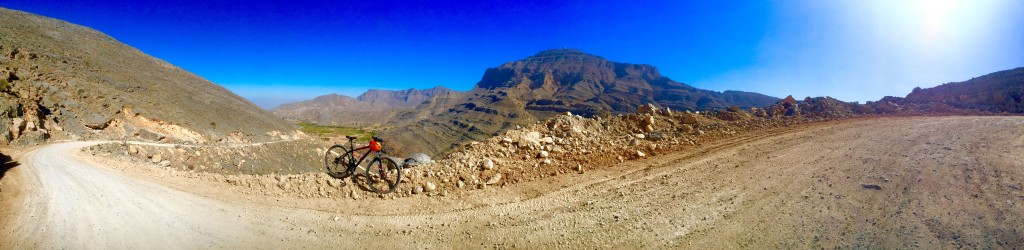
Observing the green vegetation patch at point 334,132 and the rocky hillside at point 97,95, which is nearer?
the rocky hillside at point 97,95

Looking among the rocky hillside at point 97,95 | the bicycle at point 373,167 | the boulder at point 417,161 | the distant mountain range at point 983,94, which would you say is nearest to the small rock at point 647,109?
the boulder at point 417,161

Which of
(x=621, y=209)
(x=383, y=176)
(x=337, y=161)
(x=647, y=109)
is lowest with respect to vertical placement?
(x=621, y=209)

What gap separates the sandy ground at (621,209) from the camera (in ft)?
19.7

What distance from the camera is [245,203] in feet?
25.7

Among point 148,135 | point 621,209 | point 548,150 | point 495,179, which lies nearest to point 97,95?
point 148,135

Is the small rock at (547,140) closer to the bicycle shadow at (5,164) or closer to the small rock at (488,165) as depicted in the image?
the small rock at (488,165)

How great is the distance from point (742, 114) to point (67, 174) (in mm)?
24696

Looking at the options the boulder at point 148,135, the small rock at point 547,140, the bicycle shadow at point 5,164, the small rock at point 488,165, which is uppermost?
the boulder at point 148,135

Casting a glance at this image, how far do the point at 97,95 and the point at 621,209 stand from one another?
37173 mm

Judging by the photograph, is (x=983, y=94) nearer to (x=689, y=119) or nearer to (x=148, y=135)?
(x=689, y=119)

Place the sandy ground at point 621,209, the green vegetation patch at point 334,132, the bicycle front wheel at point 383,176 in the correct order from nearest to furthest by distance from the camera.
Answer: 1. the sandy ground at point 621,209
2. the bicycle front wheel at point 383,176
3. the green vegetation patch at point 334,132

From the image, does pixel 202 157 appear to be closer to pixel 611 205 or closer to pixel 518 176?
pixel 518 176

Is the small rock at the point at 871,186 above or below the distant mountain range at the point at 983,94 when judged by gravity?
below

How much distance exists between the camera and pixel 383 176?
343 inches
